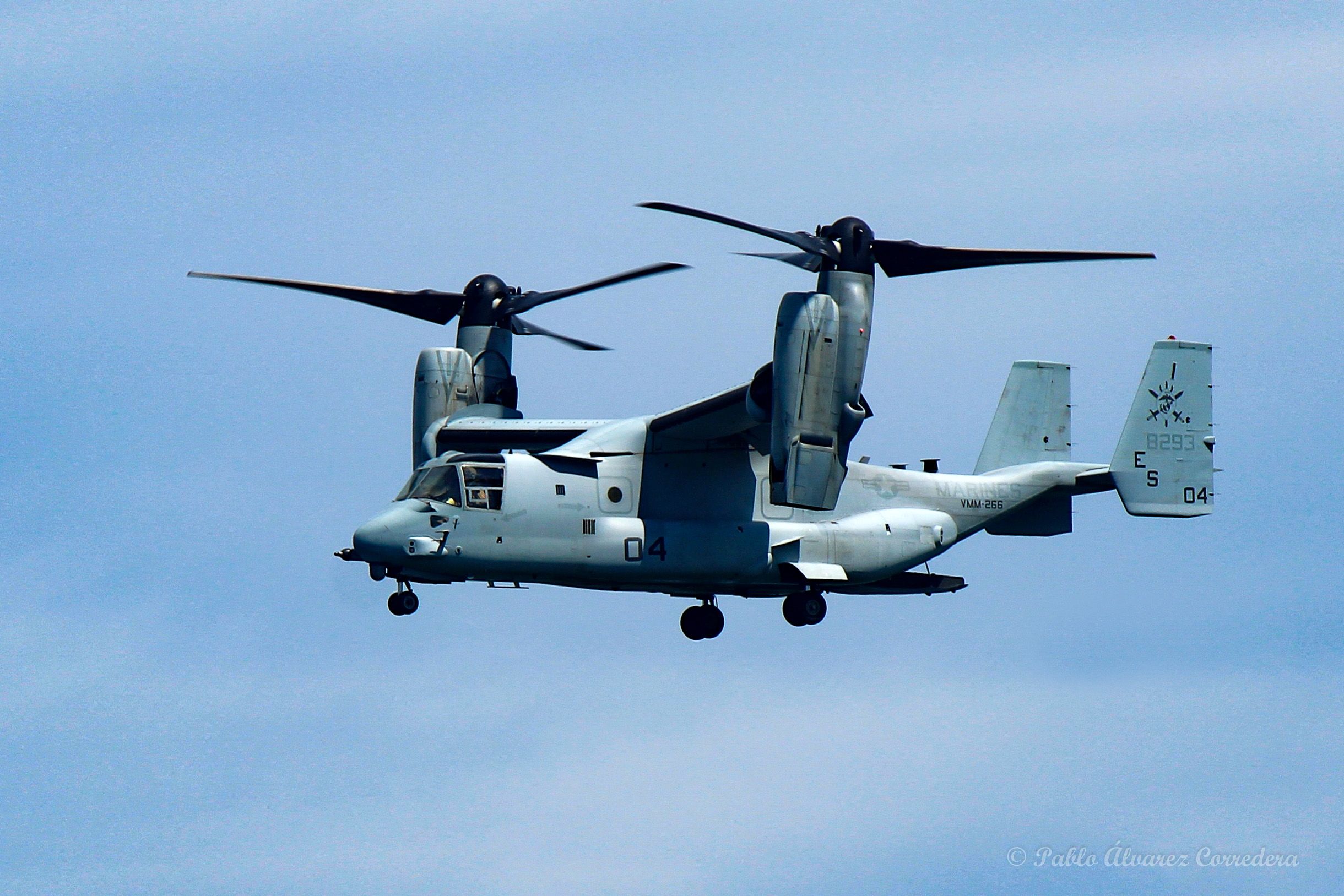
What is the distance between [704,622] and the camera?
95.0 ft

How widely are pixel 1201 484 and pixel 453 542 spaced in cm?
1165

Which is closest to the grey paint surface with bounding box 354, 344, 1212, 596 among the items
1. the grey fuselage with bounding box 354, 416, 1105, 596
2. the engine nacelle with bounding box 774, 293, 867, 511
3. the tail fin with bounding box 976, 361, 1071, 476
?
the grey fuselage with bounding box 354, 416, 1105, 596

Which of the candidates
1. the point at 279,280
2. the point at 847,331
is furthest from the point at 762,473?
the point at 279,280

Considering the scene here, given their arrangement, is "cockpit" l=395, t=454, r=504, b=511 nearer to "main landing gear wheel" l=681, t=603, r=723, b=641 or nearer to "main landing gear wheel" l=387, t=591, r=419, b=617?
"main landing gear wheel" l=387, t=591, r=419, b=617

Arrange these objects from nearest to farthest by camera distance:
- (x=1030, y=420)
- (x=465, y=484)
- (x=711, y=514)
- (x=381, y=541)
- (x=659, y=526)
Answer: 1. (x=381, y=541)
2. (x=465, y=484)
3. (x=659, y=526)
4. (x=711, y=514)
5. (x=1030, y=420)

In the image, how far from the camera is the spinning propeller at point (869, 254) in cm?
2580

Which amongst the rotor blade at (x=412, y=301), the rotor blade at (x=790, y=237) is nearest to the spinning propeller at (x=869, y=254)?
the rotor blade at (x=790, y=237)

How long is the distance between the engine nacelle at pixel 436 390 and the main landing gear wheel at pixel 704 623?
4877mm

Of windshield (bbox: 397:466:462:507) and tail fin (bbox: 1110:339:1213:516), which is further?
tail fin (bbox: 1110:339:1213:516)

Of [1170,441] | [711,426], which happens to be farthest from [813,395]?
[1170,441]

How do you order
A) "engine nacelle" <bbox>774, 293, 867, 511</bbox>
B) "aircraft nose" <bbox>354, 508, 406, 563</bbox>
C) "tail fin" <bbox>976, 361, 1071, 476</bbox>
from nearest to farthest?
1. "engine nacelle" <bbox>774, 293, 867, 511</bbox>
2. "aircraft nose" <bbox>354, 508, 406, 563</bbox>
3. "tail fin" <bbox>976, 361, 1071, 476</bbox>

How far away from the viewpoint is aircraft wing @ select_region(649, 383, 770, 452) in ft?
88.0

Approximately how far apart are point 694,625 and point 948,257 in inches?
261

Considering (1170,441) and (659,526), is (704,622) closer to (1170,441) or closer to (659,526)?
(659,526)
